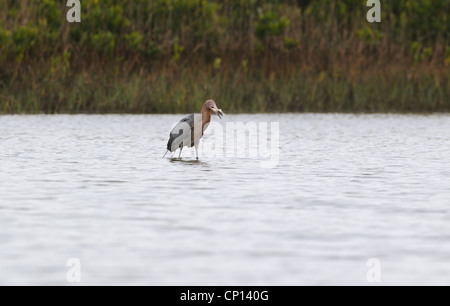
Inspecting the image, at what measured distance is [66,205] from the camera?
8.78 metres

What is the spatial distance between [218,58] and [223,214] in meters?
15.8

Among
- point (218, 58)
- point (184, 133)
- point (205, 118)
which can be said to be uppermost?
point (218, 58)

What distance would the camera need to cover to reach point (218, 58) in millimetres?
23891

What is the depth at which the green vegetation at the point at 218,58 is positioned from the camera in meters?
21.3

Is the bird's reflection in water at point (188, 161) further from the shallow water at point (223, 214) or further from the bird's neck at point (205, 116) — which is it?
the bird's neck at point (205, 116)

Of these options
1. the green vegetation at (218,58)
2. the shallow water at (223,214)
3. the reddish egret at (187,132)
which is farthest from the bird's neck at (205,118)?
the green vegetation at (218,58)

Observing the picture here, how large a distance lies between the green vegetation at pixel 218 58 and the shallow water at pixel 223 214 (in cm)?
602

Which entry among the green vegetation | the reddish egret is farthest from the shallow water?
the green vegetation

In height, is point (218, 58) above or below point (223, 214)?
above

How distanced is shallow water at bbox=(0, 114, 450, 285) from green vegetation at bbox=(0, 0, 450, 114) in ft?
19.8

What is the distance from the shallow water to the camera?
6191mm

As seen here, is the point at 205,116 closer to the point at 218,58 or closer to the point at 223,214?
the point at 223,214

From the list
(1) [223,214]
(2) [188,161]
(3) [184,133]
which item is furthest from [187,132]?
(1) [223,214]
